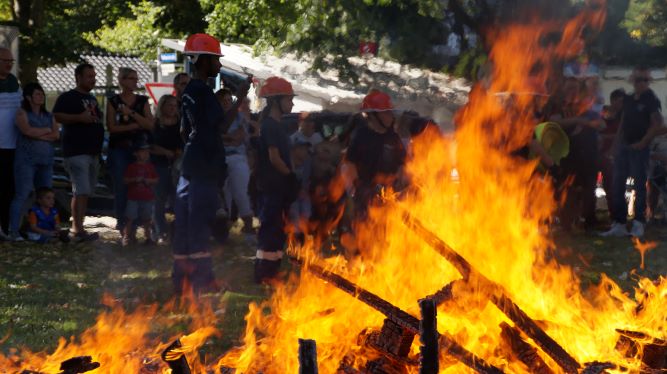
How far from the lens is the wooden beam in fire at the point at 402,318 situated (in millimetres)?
4598

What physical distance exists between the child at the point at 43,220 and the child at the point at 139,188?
759 mm

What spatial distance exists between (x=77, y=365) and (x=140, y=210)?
671 centimetres

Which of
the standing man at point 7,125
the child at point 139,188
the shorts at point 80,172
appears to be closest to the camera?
the standing man at point 7,125

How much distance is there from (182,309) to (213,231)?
3.63 meters

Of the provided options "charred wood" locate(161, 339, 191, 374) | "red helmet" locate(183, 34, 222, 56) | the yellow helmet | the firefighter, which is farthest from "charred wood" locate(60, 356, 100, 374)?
the yellow helmet

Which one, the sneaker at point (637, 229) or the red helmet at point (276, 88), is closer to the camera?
the red helmet at point (276, 88)

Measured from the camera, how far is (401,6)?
1476 centimetres

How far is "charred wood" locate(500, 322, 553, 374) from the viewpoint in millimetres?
4770

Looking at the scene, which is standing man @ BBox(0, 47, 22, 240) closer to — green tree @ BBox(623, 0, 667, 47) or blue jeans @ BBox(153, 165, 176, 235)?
blue jeans @ BBox(153, 165, 176, 235)

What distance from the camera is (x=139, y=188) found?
1120 centimetres

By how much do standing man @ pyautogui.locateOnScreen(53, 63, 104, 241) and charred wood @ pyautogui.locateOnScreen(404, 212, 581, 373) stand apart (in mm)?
6530

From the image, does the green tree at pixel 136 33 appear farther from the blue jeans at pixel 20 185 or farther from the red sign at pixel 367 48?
the blue jeans at pixel 20 185

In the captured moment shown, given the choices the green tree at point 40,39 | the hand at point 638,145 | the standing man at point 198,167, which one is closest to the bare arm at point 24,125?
the standing man at point 198,167

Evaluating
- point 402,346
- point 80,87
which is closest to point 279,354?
point 402,346
